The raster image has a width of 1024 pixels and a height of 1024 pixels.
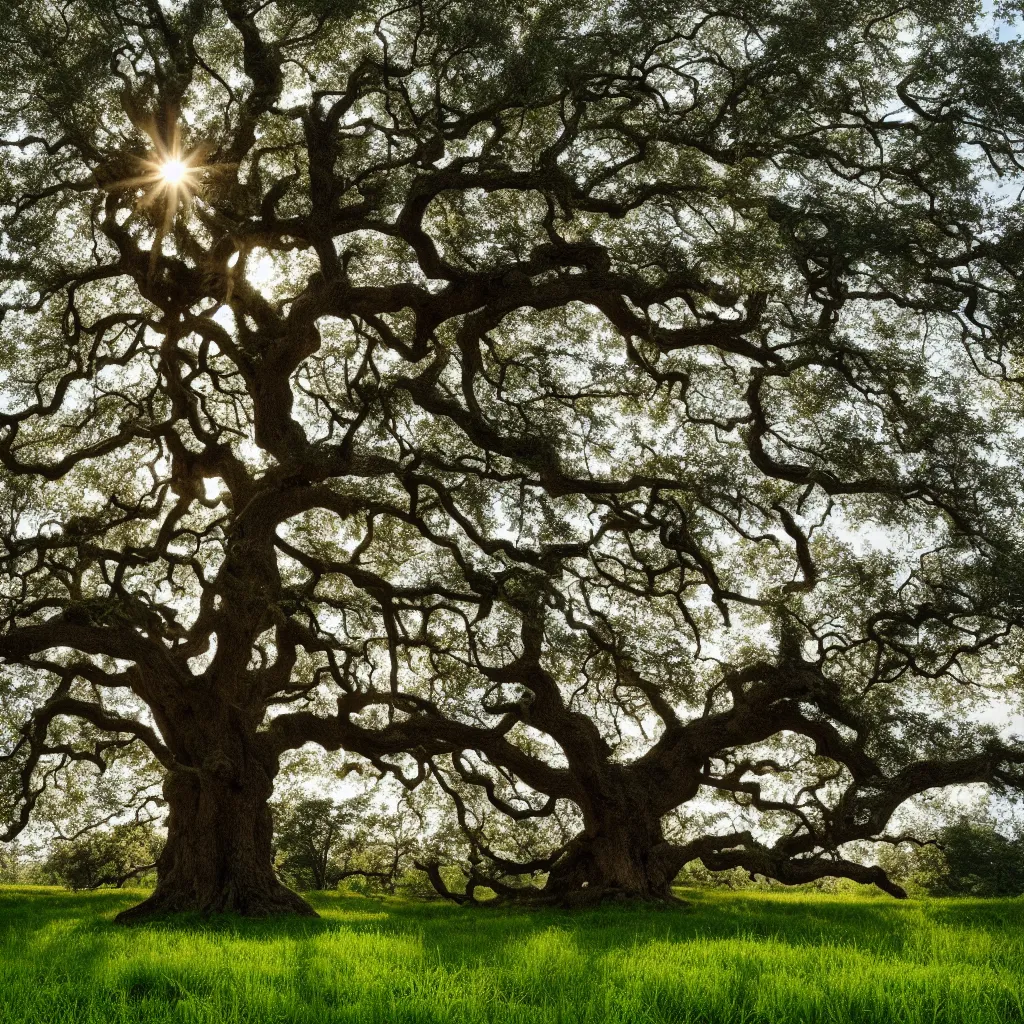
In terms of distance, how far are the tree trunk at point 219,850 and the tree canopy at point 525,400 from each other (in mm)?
55

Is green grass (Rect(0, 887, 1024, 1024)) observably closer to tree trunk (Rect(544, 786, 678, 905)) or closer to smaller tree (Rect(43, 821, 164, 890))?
tree trunk (Rect(544, 786, 678, 905))

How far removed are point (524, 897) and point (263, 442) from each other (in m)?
8.49

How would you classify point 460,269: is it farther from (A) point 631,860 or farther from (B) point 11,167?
(A) point 631,860

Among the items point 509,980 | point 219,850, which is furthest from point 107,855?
point 509,980

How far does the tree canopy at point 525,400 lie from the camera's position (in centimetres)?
1234

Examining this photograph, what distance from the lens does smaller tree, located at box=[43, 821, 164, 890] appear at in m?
19.9

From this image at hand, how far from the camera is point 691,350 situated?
16.2 meters

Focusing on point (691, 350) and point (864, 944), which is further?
point (691, 350)

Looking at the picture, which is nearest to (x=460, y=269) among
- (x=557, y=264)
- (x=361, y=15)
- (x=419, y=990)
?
(x=557, y=264)

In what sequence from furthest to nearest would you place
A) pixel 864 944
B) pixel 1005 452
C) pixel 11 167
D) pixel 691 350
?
1. pixel 691 350
2. pixel 1005 452
3. pixel 11 167
4. pixel 864 944

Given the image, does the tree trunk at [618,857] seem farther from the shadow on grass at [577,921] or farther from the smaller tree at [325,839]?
the smaller tree at [325,839]

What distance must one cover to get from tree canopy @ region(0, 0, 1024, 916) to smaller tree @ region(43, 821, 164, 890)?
10.1 feet

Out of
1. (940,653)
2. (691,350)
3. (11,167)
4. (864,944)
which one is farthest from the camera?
(691,350)

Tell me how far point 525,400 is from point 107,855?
13599 mm
